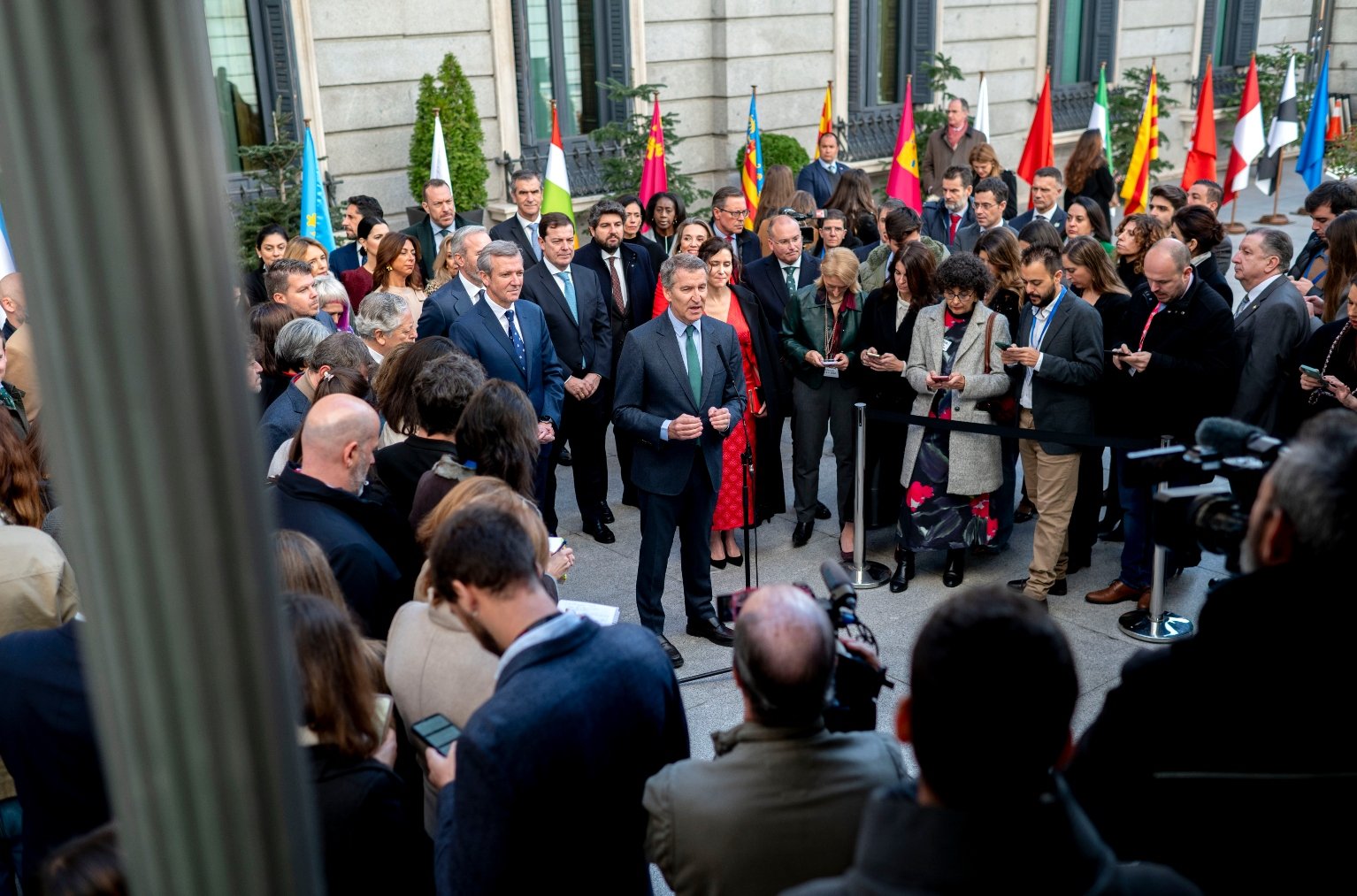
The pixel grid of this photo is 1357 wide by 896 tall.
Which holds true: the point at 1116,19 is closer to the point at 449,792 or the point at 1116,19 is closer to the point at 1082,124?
the point at 1082,124

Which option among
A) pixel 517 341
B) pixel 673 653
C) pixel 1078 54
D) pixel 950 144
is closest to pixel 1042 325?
pixel 673 653

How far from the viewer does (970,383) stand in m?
6.02

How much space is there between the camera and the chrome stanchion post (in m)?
6.33

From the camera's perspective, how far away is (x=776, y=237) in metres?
7.22

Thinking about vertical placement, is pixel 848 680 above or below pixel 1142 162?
below

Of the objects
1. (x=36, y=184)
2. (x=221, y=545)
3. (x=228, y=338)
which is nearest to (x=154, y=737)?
(x=221, y=545)

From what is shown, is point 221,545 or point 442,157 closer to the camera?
point 221,545

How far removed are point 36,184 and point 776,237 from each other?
648 cm

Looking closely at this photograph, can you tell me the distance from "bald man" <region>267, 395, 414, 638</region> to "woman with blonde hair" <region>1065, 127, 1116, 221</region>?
7.86 meters

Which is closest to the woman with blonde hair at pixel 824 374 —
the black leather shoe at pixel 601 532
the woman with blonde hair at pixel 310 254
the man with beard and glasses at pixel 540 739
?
the black leather shoe at pixel 601 532

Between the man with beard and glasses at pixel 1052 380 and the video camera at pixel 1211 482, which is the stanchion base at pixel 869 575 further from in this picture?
the video camera at pixel 1211 482

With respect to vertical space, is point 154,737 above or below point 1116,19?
below

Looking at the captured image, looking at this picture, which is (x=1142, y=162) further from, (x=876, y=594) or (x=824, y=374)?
(x=876, y=594)

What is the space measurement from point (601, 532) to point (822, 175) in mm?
5519
